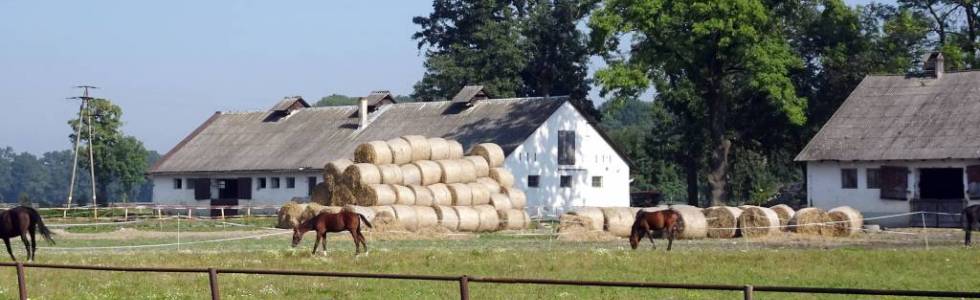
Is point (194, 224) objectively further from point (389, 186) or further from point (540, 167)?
point (540, 167)

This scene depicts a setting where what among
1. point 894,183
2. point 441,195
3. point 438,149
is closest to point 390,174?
point 441,195

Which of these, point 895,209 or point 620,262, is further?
point 895,209

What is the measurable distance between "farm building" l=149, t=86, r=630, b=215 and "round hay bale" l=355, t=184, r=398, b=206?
584 inches

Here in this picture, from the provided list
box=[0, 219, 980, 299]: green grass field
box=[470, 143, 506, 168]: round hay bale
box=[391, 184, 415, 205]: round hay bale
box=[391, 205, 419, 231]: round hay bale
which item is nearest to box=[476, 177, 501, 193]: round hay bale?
box=[470, 143, 506, 168]: round hay bale

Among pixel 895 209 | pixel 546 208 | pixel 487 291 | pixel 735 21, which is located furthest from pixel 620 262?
pixel 546 208

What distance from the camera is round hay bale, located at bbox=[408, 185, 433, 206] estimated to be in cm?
4788

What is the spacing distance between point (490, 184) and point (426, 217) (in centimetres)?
609

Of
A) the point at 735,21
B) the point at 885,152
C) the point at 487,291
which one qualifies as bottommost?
Result: the point at 487,291

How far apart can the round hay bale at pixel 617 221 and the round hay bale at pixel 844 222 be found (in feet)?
20.0

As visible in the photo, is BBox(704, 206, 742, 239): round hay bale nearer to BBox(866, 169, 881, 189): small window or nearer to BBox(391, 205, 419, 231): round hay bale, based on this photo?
BBox(391, 205, 419, 231): round hay bale

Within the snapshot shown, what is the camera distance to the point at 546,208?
6312 cm

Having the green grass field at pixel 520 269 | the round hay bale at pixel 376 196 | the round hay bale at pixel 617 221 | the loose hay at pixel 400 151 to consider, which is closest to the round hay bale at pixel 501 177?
the loose hay at pixel 400 151

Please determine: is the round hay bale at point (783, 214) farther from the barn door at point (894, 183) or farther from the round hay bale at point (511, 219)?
the round hay bale at point (511, 219)

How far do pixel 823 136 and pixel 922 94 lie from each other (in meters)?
4.11
